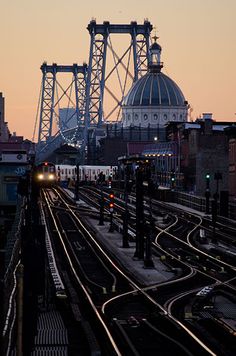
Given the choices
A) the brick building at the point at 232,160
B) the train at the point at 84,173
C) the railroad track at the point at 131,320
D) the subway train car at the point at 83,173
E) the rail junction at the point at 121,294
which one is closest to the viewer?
the rail junction at the point at 121,294

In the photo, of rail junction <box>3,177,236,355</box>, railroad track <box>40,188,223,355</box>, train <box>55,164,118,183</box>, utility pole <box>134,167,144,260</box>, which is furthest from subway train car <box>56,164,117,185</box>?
railroad track <box>40,188,223,355</box>

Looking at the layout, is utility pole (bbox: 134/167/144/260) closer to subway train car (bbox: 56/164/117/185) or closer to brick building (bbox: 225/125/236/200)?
brick building (bbox: 225/125/236/200)

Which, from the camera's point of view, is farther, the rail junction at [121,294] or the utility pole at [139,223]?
the utility pole at [139,223]

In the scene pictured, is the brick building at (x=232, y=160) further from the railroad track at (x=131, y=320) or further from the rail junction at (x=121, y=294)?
the railroad track at (x=131, y=320)

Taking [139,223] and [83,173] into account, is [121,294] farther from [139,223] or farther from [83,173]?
[83,173]

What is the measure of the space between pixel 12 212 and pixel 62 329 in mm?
43403

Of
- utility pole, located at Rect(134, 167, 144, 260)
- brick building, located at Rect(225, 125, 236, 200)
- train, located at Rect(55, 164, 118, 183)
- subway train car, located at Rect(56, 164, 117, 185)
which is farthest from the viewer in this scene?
train, located at Rect(55, 164, 118, 183)

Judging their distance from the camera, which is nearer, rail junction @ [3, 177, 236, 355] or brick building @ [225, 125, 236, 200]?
rail junction @ [3, 177, 236, 355]

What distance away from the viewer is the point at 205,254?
4244cm

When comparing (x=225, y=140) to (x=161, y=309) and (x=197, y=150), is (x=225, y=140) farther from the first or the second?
(x=161, y=309)

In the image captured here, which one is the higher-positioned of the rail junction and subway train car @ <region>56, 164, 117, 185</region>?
subway train car @ <region>56, 164, 117, 185</region>

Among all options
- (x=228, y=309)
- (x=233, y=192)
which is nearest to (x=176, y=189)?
(x=233, y=192)

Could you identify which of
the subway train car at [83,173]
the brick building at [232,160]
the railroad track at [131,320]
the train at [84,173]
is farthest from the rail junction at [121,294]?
the train at [84,173]

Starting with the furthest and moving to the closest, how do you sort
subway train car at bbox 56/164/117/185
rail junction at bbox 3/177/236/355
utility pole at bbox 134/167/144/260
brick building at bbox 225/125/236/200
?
subway train car at bbox 56/164/117/185, brick building at bbox 225/125/236/200, utility pole at bbox 134/167/144/260, rail junction at bbox 3/177/236/355
